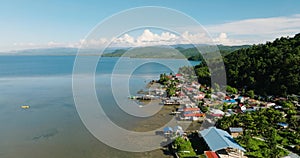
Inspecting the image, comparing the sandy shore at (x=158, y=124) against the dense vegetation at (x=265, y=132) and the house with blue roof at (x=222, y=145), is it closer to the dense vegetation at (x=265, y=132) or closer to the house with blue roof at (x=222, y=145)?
the house with blue roof at (x=222, y=145)

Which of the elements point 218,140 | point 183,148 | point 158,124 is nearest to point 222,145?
point 218,140

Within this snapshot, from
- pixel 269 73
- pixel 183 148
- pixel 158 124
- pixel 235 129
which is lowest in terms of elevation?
pixel 158 124

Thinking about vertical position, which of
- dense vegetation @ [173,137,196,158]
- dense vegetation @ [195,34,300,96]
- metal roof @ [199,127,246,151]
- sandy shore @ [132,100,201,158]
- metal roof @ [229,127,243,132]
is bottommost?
sandy shore @ [132,100,201,158]

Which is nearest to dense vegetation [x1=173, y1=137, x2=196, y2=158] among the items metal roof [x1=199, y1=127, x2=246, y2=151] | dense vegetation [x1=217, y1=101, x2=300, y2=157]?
metal roof [x1=199, y1=127, x2=246, y2=151]

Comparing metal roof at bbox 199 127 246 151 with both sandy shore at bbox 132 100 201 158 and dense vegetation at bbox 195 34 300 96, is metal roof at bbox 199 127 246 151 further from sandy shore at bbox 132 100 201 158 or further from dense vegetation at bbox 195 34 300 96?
dense vegetation at bbox 195 34 300 96

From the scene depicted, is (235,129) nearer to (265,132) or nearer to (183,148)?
(265,132)

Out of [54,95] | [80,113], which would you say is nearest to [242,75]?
[80,113]

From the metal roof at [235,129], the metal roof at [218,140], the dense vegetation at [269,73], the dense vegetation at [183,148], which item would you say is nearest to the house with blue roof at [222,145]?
the metal roof at [218,140]
